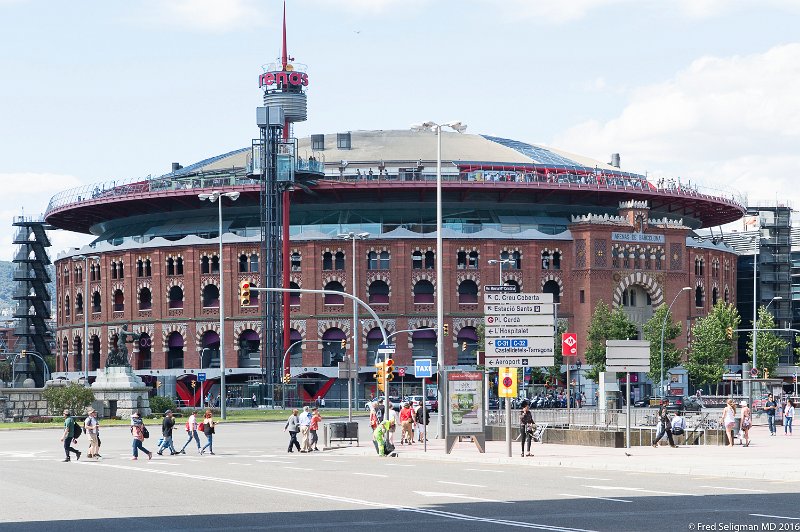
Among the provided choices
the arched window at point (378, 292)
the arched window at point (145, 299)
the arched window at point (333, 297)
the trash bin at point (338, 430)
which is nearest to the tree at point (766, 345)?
the arched window at point (378, 292)

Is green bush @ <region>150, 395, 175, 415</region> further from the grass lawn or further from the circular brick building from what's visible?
the circular brick building

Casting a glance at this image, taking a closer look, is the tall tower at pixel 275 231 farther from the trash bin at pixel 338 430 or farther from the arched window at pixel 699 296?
the trash bin at pixel 338 430

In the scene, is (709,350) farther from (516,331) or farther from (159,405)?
(516,331)

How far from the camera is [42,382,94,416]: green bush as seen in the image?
8044 cm

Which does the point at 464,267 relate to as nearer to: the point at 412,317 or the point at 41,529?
the point at 412,317

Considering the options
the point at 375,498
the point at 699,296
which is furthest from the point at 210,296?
the point at 375,498

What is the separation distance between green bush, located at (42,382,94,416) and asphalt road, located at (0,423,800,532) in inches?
1453

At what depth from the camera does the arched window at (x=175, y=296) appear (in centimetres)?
12350

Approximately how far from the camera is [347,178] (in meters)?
121

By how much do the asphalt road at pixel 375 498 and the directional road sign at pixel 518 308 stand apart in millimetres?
4979

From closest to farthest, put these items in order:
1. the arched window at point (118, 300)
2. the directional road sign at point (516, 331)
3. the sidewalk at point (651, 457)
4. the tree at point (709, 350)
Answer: the sidewalk at point (651, 457), the directional road sign at point (516, 331), the tree at point (709, 350), the arched window at point (118, 300)

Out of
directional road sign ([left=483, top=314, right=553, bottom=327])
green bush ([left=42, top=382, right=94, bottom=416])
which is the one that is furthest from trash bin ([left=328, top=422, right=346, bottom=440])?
green bush ([left=42, top=382, right=94, bottom=416])

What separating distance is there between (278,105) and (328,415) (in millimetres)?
40878

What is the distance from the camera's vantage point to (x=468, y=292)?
395ft
